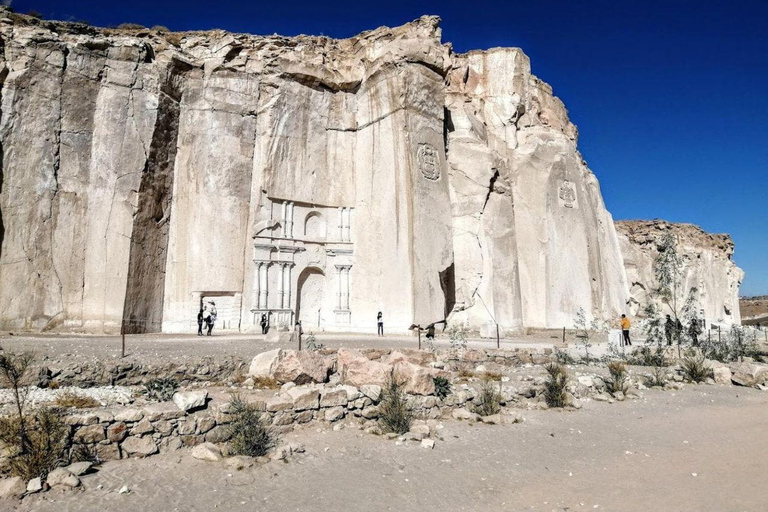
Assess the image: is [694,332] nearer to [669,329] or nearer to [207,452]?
[669,329]

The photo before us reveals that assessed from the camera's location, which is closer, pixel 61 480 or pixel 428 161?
pixel 61 480

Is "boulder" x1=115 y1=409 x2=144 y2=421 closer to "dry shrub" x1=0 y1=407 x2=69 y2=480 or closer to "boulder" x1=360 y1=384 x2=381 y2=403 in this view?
"dry shrub" x1=0 y1=407 x2=69 y2=480

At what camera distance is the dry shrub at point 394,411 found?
8789mm

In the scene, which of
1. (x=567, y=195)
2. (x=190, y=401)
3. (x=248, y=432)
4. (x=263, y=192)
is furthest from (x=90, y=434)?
(x=567, y=195)

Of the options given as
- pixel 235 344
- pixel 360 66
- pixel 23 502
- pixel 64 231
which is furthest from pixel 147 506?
pixel 360 66

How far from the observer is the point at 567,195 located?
1209 inches

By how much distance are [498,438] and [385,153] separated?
60.9 feet

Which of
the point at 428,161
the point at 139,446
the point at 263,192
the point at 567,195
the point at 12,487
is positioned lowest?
the point at 12,487

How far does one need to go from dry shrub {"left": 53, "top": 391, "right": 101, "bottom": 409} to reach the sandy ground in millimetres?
2011

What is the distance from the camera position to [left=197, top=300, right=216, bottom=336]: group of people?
849 inches

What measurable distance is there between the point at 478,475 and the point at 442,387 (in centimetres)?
343

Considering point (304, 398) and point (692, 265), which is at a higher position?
point (692, 265)

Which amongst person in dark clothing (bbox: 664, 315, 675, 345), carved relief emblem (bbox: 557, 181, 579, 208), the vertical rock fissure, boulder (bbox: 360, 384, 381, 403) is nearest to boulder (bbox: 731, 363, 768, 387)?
person in dark clothing (bbox: 664, 315, 675, 345)

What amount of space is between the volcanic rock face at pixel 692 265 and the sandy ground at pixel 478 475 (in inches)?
1272
